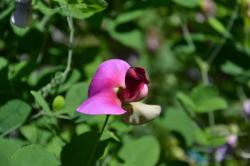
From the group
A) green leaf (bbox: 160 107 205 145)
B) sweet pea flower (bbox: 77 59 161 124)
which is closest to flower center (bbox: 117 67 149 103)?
sweet pea flower (bbox: 77 59 161 124)

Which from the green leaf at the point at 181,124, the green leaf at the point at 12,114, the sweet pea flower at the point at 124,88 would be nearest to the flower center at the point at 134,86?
the sweet pea flower at the point at 124,88

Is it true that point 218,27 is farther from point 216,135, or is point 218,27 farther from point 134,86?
point 134,86

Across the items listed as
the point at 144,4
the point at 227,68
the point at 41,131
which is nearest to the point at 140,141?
the point at 41,131

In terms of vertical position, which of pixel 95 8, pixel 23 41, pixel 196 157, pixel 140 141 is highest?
pixel 95 8

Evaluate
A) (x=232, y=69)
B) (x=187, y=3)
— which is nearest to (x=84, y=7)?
(x=187, y=3)

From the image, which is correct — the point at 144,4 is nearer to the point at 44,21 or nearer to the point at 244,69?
the point at 44,21

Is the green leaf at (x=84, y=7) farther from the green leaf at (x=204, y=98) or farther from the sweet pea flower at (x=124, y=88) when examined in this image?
the green leaf at (x=204, y=98)
